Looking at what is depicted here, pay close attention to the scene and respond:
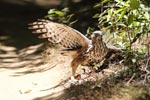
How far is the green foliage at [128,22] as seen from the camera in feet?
12.7

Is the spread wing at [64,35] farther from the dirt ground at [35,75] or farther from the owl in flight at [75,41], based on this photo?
the dirt ground at [35,75]

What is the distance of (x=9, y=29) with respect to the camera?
28.9ft

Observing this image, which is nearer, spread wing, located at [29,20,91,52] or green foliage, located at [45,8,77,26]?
spread wing, located at [29,20,91,52]

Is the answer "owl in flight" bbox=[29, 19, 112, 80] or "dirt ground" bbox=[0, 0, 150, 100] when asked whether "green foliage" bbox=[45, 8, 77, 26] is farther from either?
"owl in flight" bbox=[29, 19, 112, 80]

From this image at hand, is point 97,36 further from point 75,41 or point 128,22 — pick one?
point 128,22

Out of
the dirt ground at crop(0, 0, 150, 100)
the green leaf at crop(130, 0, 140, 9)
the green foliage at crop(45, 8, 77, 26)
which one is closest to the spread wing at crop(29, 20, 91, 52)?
the dirt ground at crop(0, 0, 150, 100)

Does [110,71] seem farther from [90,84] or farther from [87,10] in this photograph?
[87,10]

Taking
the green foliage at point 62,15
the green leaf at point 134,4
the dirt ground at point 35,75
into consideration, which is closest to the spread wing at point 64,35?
the dirt ground at point 35,75

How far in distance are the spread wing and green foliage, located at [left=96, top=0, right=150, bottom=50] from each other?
0.46 meters

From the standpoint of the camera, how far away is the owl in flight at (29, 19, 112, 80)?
13.3 feet

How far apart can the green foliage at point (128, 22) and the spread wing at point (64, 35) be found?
46 cm

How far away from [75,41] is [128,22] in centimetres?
A: 57

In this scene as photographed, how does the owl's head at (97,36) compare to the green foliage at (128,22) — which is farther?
the owl's head at (97,36)

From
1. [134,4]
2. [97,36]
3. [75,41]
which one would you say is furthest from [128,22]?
[75,41]
